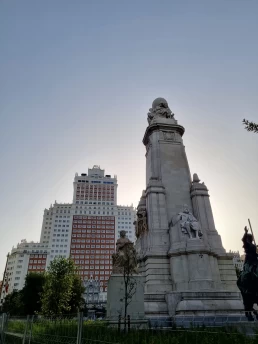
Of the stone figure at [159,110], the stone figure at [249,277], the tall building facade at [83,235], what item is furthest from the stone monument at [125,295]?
the tall building facade at [83,235]

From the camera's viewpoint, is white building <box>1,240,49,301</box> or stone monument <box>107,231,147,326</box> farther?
white building <box>1,240,49,301</box>

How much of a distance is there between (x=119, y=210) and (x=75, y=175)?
91.2 ft

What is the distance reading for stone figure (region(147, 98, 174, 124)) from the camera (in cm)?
2655

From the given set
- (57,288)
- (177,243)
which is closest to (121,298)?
(177,243)

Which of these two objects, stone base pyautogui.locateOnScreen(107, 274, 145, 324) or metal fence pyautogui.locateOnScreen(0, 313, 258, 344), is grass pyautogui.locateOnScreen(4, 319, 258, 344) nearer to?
metal fence pyautogui.locateOnScreen(0, 313, 258, 344)

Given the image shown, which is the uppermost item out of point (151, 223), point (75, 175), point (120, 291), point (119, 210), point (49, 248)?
point (75, 175)

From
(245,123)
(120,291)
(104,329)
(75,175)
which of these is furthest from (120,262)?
(75,175)

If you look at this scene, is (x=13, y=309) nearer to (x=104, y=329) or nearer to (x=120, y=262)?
(x=120, y=262)

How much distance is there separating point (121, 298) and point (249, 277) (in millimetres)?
6098

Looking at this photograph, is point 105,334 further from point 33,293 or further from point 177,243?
point 33,293

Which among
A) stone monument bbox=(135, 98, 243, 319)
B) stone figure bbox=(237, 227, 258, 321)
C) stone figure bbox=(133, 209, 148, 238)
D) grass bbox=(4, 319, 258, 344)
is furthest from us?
stone figure bbox=(133, 209, 148, 238)

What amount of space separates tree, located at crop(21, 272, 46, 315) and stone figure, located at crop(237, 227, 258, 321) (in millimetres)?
37969

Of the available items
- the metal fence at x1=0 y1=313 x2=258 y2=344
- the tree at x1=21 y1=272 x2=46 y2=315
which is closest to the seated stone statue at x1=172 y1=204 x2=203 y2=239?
the metal fence at x1=0 y1=313 x2=258 y2=344

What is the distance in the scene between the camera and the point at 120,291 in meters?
11.4
